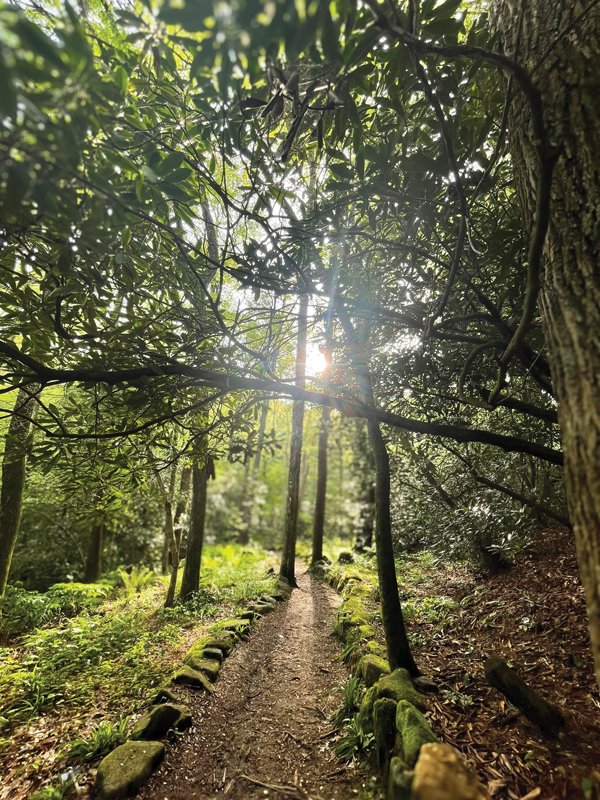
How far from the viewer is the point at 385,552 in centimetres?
371

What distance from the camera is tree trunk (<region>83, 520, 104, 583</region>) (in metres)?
9.93

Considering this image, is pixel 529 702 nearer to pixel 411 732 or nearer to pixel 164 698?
pixel 411 732

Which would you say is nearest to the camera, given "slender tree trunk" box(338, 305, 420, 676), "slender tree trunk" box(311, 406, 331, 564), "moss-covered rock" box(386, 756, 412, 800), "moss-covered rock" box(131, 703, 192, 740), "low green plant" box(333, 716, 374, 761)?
"moss-covered rock" box(386, 756, 412, 800)

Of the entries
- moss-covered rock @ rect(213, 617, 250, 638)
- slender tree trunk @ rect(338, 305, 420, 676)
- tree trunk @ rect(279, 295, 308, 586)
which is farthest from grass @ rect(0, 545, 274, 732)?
slender tree trunk @ rect(338, 305, 420, 676)

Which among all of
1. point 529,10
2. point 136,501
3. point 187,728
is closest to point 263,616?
point 187,728

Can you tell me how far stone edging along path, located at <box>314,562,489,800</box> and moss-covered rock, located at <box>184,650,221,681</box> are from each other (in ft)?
5.31

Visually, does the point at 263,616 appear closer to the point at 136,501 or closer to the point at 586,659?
the point at 586,659

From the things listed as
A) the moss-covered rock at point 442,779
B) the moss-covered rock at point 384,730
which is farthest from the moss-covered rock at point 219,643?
the moss-covered rock at point 442,779

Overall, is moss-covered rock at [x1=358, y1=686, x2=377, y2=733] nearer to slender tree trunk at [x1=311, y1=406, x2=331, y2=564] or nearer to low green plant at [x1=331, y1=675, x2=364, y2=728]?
low green plant at [x1=331, y1=675, x2=364, y2=728]

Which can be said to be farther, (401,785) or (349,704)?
(349,704)

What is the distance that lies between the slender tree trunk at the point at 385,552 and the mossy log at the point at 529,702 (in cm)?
94

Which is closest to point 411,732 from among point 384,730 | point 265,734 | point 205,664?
point 384,730

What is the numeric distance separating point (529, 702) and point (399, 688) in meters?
0.95

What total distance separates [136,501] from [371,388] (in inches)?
358
